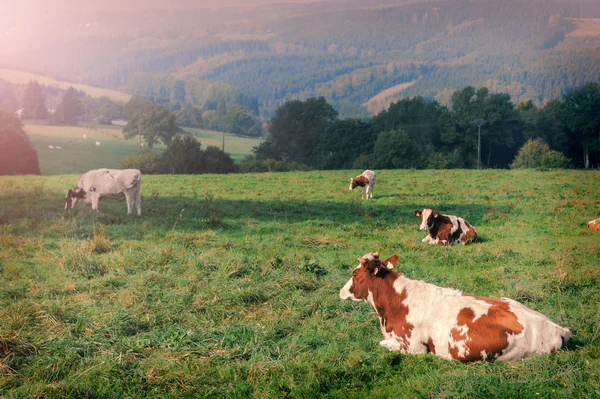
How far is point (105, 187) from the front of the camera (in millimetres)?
17031

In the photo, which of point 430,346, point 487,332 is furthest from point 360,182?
point 487,332

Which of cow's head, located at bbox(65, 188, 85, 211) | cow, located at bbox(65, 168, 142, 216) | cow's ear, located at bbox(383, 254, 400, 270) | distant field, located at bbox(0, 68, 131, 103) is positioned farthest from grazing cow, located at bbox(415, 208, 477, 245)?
distant field, located at bbox(0, 68, 131, 103)

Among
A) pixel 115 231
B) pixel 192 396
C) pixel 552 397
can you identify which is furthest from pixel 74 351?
pixel 115 231

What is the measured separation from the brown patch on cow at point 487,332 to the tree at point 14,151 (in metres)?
40.9

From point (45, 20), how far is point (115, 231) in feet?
45.9

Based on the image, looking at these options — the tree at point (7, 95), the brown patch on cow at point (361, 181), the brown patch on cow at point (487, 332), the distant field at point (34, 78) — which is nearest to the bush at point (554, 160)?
the brown patch on cow at point (361, 181)

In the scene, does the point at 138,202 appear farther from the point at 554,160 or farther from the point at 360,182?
the point at 554,160

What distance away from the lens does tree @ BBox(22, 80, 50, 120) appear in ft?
126

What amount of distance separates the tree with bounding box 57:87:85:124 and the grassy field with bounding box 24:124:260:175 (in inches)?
45.3

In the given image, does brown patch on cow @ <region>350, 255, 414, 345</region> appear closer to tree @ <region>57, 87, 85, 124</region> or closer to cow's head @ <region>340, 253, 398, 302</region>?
cow's head @ <region>340, 253, 398, 302</region>

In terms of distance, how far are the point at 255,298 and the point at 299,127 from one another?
2593 inches

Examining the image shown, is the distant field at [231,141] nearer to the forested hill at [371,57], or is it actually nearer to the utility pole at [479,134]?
the forested hill at [371,57]

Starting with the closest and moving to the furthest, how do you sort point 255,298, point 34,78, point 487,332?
point 487,332 → point 255,298 → point 34,78

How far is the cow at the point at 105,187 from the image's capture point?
16969 millimetres
